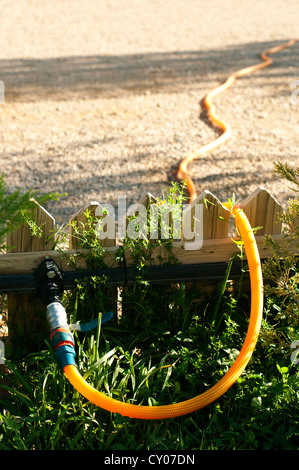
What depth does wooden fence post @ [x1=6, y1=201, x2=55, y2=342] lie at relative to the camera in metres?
2.31

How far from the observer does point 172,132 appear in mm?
4742

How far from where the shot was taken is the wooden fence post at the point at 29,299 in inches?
91.0

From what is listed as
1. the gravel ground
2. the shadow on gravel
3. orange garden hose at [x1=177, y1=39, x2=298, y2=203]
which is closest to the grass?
orange garden hose at [x1=177, y1=39, x2=298, y2=203]

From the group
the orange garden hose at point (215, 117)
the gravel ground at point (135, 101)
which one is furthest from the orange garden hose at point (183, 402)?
the gravel ground at point (135, 101)

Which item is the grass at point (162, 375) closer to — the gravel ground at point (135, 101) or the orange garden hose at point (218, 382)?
the orange garden hose at point (218, 382)

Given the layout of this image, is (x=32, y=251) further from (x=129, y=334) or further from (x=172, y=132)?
(x=172, y=132)

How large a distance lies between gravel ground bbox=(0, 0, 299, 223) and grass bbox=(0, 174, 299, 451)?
1324 mm

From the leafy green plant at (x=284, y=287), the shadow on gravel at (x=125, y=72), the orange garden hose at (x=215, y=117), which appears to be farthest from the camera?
the shadow on gravel at (x=125, y=72)

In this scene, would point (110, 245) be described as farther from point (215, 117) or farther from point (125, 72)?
point (125, 72)

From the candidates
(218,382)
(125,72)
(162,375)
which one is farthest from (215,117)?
(218,382)

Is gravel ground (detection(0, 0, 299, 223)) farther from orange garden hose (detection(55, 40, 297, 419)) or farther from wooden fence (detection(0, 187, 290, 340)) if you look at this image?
orange garden hose (detection(55, 40, 297, 419))
